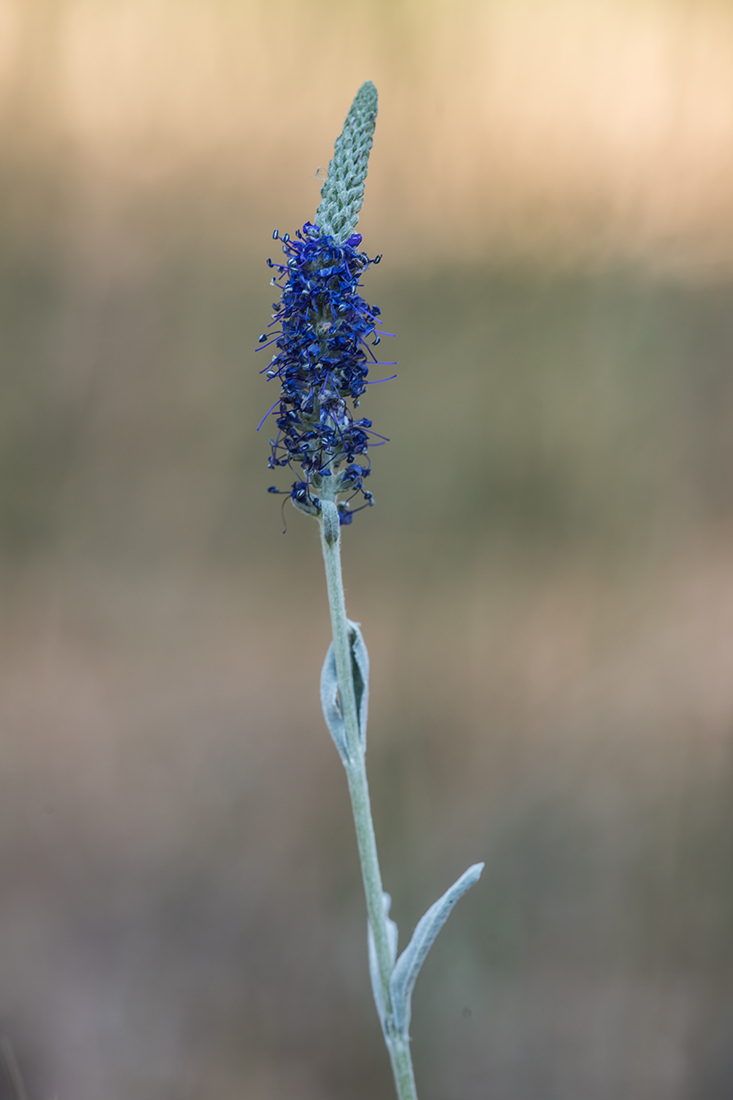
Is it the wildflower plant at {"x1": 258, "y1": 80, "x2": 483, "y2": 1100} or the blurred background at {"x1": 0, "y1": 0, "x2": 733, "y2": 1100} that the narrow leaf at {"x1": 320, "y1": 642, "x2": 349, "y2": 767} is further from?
the blurred background at {"x1": 0, "y1": 0, "x2": 733, "y2": 1100}

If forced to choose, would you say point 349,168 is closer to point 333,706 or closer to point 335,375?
point 335,375

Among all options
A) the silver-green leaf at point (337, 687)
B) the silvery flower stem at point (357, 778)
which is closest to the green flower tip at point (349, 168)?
the silvery flower stem at point (357, 778)

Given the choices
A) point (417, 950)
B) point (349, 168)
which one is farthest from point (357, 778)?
point (349, 168)

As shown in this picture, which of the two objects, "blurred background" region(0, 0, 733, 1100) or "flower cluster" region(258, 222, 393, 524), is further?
"blurred background" region(0, 0, 733, 1100)

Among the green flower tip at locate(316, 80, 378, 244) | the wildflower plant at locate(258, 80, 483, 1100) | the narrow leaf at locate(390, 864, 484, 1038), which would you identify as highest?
the green flower tip at locate(316, 80, 378, 244)

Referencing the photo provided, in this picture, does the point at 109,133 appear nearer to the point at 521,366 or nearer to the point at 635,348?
the point at 521,366

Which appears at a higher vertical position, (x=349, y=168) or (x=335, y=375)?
(x=349, y=168)

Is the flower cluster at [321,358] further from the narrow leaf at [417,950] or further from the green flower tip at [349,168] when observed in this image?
the narrow leaf at [417,950]

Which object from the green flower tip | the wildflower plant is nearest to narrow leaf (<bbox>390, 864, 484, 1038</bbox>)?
the wildflower plant
